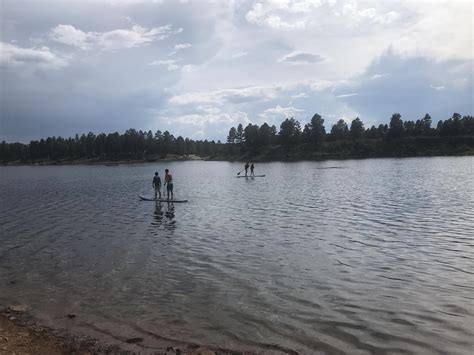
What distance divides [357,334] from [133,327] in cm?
672

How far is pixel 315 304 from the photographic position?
43.3 ft

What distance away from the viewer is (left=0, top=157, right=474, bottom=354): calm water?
11.3m

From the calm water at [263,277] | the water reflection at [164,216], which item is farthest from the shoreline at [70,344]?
the water reflection at [164,216]

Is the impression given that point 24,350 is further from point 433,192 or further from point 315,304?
point 433,192

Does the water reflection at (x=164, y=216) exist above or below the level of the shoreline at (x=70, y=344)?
above

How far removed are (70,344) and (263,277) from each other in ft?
26.1

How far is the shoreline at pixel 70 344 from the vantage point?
1034 cm

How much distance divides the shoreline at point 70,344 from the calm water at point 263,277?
40 centimetres

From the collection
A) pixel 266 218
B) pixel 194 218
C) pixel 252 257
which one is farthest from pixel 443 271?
pixel 194 218

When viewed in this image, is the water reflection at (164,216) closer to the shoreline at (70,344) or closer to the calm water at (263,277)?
the calm water at (263,277)

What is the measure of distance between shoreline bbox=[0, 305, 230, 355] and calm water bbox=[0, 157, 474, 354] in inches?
15.9

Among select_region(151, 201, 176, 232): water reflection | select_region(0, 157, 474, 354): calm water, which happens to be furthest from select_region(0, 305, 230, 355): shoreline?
select_region(151, 201, 176, 232): water reflection

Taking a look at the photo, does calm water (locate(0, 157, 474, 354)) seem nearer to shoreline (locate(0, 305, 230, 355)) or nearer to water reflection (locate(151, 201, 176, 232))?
shoreline (locate(0, 305, 230, 355))

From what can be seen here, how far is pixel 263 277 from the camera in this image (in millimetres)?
16297
